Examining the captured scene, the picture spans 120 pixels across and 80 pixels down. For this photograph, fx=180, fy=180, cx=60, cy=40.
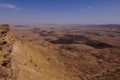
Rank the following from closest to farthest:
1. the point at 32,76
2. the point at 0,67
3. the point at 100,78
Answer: the point at 0,67
the point at 32,76
the point at 100,78

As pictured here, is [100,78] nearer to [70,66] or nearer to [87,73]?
[87,73]

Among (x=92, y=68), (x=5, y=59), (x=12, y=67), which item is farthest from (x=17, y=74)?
(x=92, y=68)

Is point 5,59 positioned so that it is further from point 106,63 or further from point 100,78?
point 106,63

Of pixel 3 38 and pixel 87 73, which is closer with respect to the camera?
pixel 3 38

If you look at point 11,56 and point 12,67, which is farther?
point 11,56

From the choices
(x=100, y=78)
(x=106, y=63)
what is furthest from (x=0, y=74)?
(x=106, y=63)

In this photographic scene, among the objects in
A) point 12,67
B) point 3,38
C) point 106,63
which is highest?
point 3,38

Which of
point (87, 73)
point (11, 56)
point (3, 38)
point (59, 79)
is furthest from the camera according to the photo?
point (87, 73)

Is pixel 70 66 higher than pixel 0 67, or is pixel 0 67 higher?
pixel 0 67

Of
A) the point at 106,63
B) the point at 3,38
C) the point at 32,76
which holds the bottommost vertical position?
A: the point at 106,63
